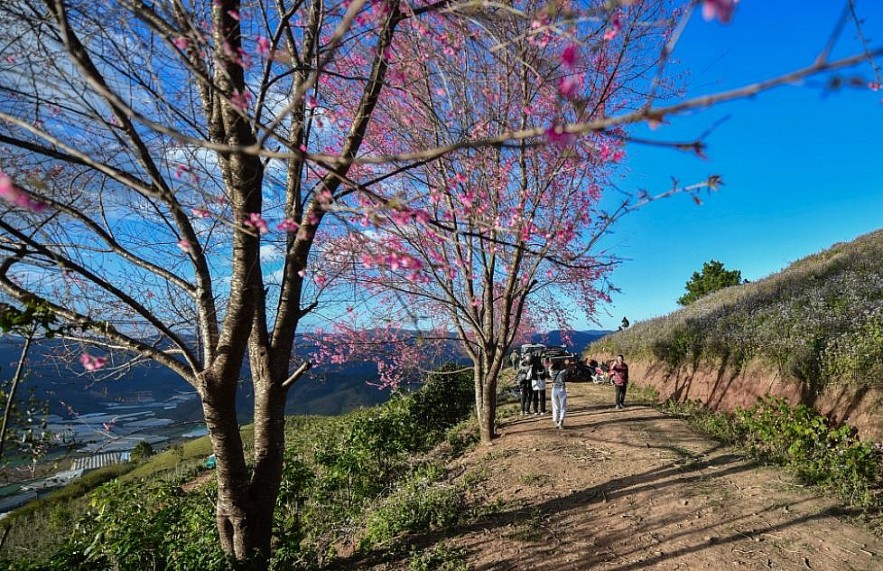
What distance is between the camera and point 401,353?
986 centimetres

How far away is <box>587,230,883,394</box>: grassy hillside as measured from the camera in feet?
25.3

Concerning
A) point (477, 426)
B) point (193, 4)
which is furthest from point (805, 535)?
point (193, 4)

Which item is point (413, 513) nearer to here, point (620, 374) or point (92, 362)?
point (92, 362)

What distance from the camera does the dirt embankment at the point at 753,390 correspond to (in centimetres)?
682

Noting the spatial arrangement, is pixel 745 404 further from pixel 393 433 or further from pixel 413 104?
pixel 413 104

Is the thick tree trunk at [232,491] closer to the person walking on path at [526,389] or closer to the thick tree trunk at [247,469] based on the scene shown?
the thick tree trunk at [247,469]

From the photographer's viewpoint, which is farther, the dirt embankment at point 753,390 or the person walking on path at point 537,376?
the person walking on path at point 537,376

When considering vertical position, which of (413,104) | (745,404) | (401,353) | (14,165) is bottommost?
(745,404)

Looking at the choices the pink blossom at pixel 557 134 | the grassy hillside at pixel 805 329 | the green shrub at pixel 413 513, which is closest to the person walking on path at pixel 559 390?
the green shrub at pixel 413 513

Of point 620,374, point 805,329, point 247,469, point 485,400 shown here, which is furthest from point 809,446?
point 247,469

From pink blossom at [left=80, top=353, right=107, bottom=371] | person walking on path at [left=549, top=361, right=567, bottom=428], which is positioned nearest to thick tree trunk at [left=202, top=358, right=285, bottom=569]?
pink blossom at [left=80, top=353, right=107, bottom=371]

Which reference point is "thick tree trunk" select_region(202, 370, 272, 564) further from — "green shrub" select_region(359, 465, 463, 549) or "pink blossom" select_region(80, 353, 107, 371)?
"green shrub" select_region(359, 465, 463, 549)

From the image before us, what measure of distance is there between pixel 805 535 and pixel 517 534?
10.5 ft

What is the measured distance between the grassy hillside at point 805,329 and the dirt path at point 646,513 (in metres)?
2.53
